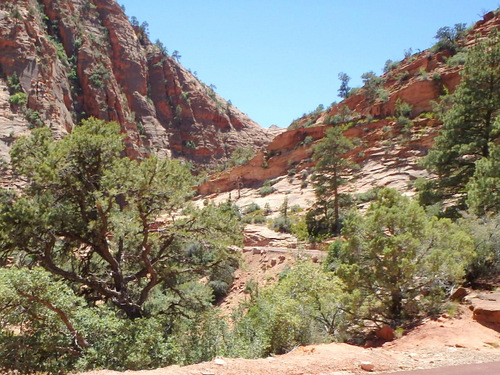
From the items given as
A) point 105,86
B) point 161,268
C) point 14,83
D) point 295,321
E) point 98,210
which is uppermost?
point 105,86

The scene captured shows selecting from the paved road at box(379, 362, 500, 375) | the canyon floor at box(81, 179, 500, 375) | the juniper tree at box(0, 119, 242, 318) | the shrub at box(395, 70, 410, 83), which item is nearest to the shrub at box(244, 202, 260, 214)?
the shrub at box(395, 70, 410, 83)

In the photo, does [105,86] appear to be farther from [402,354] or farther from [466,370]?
[466,370]

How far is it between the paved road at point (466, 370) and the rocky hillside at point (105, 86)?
4196 centimetres

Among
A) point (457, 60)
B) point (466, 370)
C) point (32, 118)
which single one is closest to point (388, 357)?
point (466, 370)

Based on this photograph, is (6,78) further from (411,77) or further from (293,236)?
(411,77)

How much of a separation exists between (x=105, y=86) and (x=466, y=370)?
7017cm

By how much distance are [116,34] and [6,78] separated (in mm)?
33559

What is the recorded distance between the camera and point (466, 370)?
5.58 meters

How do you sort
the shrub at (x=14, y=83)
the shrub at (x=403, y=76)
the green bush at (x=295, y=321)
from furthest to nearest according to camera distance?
the shrub at (x=403, y=76)
the shrub at (x=14, y=83)
the green bush at (x=295, y=321)

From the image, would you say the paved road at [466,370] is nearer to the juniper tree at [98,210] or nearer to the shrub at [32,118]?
the juniper tree at [98,210]

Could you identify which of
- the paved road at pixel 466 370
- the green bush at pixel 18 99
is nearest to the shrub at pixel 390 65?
the green bush at pixel 18 99

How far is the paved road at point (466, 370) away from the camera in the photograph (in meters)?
5.45

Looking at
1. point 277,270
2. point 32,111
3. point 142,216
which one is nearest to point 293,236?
point 277,270

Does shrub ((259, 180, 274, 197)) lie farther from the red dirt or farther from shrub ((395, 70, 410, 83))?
the red dirt
